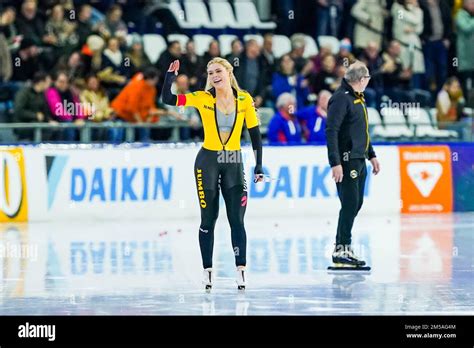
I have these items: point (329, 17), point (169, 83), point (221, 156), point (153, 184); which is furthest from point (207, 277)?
point (329, 17)

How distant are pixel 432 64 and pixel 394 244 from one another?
10.0 m

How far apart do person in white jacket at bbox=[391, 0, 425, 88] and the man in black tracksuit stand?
39.7 feet

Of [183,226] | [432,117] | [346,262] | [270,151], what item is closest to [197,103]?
[346,262]

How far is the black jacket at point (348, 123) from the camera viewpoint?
16.6m

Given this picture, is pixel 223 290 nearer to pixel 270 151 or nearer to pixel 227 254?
pixel 227 254

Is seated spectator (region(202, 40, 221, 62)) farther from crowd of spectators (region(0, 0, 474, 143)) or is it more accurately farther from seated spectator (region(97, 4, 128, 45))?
seated spectator (region(97, 4, 128, 45))

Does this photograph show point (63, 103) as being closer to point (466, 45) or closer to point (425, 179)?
point (425, 179)

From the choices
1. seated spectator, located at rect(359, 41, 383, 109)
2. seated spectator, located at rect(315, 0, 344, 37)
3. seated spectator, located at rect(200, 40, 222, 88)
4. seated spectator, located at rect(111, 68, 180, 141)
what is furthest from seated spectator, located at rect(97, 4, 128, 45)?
seated spectator, located at rect(359, 41, 383, 109)

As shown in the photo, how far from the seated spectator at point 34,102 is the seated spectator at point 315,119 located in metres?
4.10

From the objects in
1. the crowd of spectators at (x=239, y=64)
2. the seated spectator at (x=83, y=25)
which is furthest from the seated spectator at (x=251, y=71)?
the seated spectator at (x=83, y=25)

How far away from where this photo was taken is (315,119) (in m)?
25.2

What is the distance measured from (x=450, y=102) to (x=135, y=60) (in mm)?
5988

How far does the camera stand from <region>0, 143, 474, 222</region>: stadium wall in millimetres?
23094

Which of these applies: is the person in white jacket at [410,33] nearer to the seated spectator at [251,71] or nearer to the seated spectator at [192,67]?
the seated spectator at [251,71]
